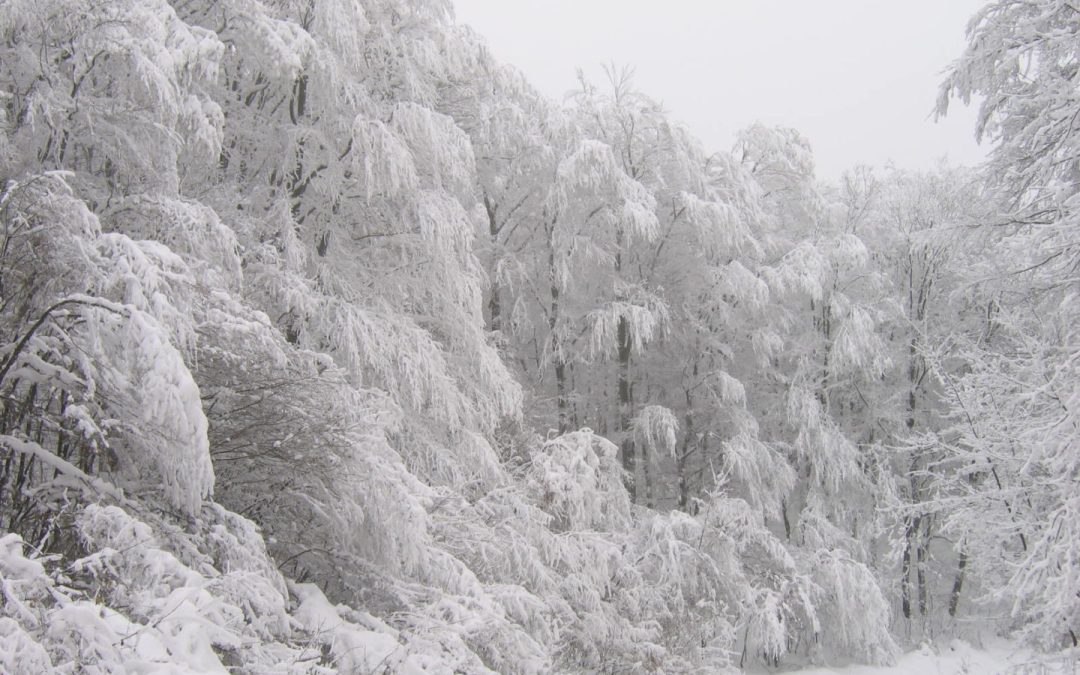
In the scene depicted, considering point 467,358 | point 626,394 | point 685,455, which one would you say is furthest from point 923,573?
point 467,358

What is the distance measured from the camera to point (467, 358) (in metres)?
7.88

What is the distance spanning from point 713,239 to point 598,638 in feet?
21.3

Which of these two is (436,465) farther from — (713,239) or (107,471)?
(713,239)

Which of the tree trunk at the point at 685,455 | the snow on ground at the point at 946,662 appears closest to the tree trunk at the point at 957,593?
the snow on ground at the point at 946,662

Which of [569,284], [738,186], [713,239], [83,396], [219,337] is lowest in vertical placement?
[83,396]

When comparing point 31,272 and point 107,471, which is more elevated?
point 31,272

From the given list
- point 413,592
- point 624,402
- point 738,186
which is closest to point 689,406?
point 624,402

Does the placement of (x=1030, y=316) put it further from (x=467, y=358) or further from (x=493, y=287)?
(x=493, y=287)

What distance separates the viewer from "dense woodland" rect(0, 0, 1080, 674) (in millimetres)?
2957

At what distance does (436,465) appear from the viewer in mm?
6891

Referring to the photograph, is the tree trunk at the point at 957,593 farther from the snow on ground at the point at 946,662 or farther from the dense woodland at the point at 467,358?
the snow on ground at the point at 946,662

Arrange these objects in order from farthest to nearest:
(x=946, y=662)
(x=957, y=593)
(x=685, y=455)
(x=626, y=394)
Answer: (x=957, y=593) < (x=685, y=455) < (x=626, y=394) < (x=946, y=662)

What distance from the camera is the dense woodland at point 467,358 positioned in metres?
2.96

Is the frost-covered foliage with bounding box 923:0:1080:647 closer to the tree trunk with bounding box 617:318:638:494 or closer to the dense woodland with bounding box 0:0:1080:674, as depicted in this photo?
the dense woodland with bounding box 0:0:1080:674
